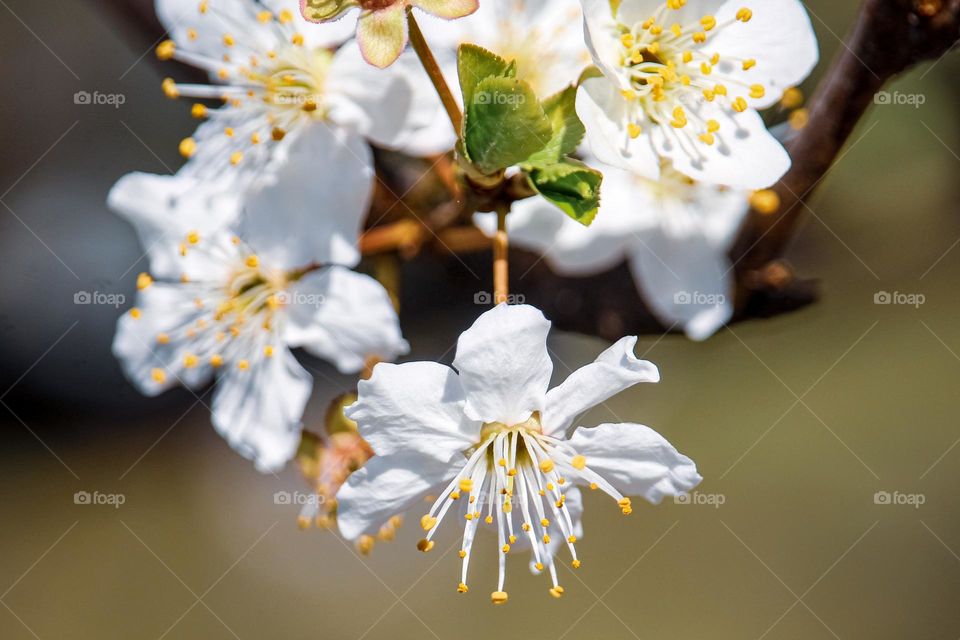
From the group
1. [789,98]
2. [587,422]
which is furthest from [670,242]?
[587,422]

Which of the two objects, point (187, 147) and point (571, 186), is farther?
point (187, 147)

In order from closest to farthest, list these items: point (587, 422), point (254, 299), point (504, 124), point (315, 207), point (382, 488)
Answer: point (504, 124) < point (382, 488) < point (315, 207) < point (254, 299) < point (587, 422)

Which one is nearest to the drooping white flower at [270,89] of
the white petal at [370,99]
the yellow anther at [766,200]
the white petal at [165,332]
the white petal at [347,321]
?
the white petal at [370,99]

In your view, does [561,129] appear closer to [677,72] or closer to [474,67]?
[474,67]

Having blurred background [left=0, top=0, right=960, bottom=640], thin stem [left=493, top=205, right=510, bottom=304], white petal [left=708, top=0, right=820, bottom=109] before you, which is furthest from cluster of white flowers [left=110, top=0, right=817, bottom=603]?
blurred background [left=0, top=0, right=960, bottom=640]

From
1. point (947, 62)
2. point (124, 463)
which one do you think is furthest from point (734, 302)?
point (124, 463)

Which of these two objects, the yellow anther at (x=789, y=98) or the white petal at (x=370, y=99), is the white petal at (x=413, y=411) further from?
the yellow anther at (x=789, y=98)

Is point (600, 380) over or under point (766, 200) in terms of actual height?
over
